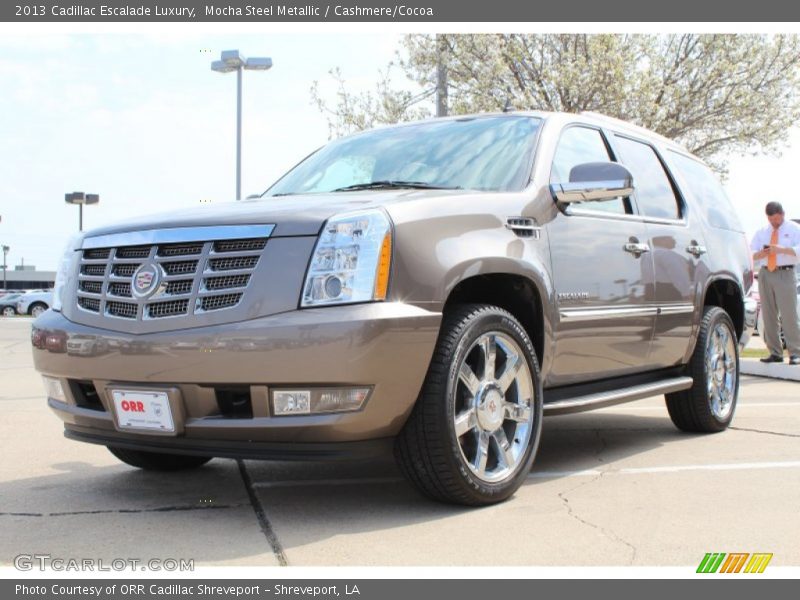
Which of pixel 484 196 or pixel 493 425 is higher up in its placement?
pixel 484 196

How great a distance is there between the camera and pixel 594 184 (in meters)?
4.54

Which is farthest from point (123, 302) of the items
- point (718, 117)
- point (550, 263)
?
point (718, 117)

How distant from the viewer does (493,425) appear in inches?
160

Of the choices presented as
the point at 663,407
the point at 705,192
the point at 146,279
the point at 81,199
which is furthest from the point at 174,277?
the point at 81,199

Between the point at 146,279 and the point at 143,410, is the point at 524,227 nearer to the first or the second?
the point at 146,279

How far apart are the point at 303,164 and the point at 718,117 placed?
1933 centimetres

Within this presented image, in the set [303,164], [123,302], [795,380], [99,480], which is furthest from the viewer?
[795,380]

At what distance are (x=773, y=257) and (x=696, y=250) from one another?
5.01 metres

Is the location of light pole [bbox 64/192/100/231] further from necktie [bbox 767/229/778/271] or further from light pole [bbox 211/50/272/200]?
necktie [bbox 767/229/778/271]

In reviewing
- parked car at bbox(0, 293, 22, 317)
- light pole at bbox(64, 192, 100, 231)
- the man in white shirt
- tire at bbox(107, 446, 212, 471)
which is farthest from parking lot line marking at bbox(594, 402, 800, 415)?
parked car at bbox(0, 293, 22, 317)

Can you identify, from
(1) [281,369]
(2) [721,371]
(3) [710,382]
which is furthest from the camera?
(2) [721,371]

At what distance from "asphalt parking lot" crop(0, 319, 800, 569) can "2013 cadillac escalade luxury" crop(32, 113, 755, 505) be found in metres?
Answer: 0.27

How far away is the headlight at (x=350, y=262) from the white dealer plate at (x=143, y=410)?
2.34ft

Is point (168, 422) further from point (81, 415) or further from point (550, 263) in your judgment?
point (550, 263)
